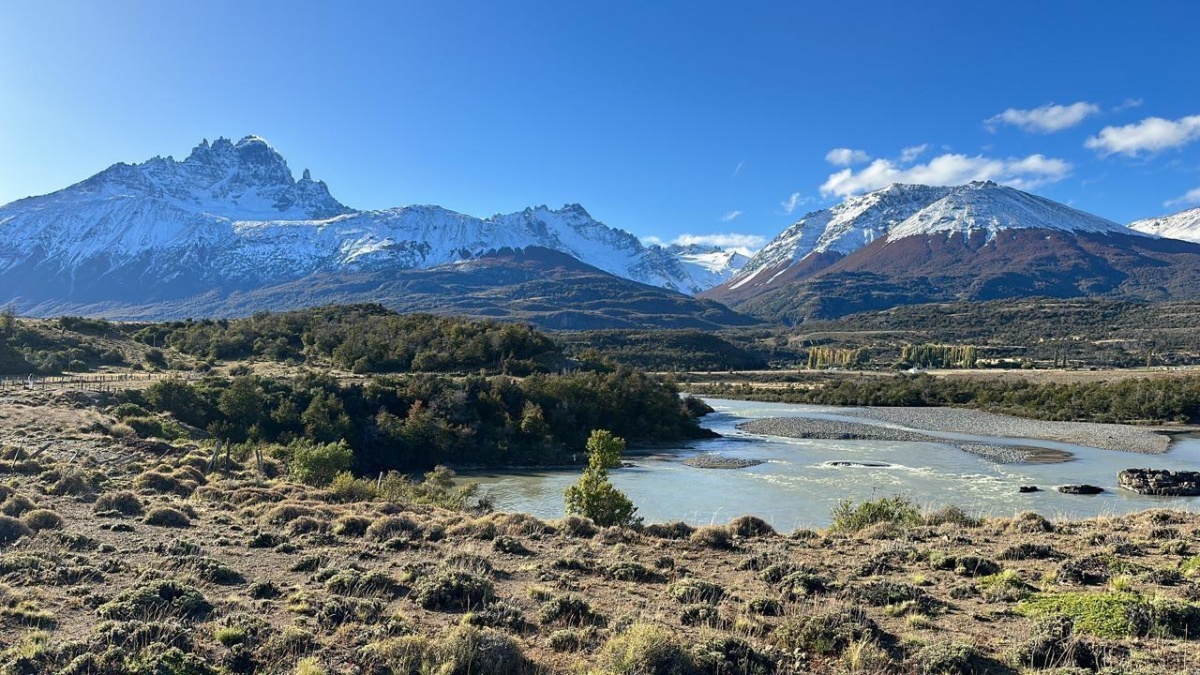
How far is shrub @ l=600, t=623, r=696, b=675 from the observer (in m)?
8.20

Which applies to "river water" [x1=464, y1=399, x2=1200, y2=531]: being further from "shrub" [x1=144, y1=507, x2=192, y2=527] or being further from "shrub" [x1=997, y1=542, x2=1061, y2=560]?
"shrub" [x1=144, y1=507, x2=192, y2=527]

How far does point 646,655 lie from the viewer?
27.3 feet

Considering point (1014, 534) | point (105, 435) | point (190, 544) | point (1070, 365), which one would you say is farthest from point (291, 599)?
point (1070, 365)

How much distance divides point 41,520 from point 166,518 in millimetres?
2294

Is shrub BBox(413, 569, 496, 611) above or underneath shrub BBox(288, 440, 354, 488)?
above

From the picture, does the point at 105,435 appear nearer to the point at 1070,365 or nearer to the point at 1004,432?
the point at 1004,432

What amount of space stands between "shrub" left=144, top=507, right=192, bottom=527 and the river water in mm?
15361

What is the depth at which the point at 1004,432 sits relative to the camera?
201ft

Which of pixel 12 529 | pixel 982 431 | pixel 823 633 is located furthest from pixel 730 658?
pixel 982 431

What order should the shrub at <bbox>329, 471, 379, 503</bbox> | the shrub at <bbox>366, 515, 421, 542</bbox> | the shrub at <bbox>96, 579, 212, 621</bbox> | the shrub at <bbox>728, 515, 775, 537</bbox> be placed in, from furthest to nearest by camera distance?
the shrub at <bbox>329, 471, 379, 503</bbox>, the shrub at <bbox>728, 515, 775, 537</bbox>, the shrub at <bbox>366, 515, 421, 542</bbox>, the shrub at <bbox>96, 579, 212, 621</bbox>

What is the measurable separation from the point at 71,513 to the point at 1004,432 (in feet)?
212

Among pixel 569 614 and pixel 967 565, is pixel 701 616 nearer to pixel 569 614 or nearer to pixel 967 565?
pixel 569 614

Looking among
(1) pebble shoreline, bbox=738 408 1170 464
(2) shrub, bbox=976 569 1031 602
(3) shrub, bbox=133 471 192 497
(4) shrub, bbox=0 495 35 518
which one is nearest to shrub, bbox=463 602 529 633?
(2) shrub, bbox=976 569 1031 602

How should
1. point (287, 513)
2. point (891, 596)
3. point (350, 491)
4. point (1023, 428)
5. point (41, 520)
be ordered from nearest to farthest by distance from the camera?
point (891, 596), point (41, 520), point (287, 513), point (350, 491), point (1023, 428)
